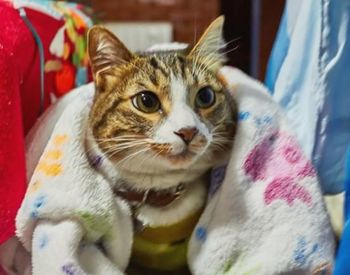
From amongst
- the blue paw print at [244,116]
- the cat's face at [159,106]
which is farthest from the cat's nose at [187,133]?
the blue paw print at [244,116]

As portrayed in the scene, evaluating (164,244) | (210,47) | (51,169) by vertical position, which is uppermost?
(210,47)

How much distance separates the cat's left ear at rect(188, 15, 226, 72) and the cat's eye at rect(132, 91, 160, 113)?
0.31 feet

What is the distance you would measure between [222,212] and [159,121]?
0.47ft

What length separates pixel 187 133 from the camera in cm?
69

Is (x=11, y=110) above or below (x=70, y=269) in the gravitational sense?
above

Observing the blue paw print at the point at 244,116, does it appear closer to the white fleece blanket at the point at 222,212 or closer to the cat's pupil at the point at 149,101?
the white fleece blanket at the point at 222,212

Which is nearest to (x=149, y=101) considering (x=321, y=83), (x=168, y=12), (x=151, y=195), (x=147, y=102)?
(x=147, y=102)

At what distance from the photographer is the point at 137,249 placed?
0.79 metres

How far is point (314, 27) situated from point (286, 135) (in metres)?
0.16

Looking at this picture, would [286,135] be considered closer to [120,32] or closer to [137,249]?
[137,249]

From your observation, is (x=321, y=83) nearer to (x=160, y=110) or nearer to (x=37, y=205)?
(x=160, y=110)

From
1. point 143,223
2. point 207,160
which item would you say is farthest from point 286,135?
point 143,223

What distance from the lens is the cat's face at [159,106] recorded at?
0.71m

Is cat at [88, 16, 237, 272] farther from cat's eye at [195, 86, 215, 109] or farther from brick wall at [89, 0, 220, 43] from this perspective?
brick wall at [89, 0, 220, 43]
